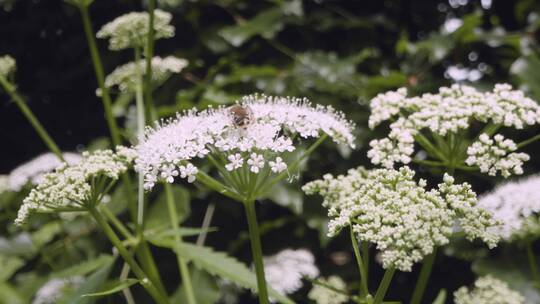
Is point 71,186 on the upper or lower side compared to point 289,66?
lower

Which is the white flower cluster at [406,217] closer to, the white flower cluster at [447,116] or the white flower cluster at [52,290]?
the white flower cluster at [447,116]

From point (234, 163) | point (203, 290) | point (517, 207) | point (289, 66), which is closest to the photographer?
point (234, 163)

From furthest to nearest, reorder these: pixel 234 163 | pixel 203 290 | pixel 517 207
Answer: pixel 203 290 < pixel 517 207 < pixel 234 163

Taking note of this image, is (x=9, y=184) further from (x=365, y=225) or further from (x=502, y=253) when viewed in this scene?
(x=502, y=253)

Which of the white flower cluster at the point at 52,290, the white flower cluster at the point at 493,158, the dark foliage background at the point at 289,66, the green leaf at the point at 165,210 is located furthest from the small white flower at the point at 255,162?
the white flower cluster at the point at 52,290

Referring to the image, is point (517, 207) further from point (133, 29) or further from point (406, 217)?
point (133, 29)

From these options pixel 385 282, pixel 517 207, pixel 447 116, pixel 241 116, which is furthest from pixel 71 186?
pixel 517 207
